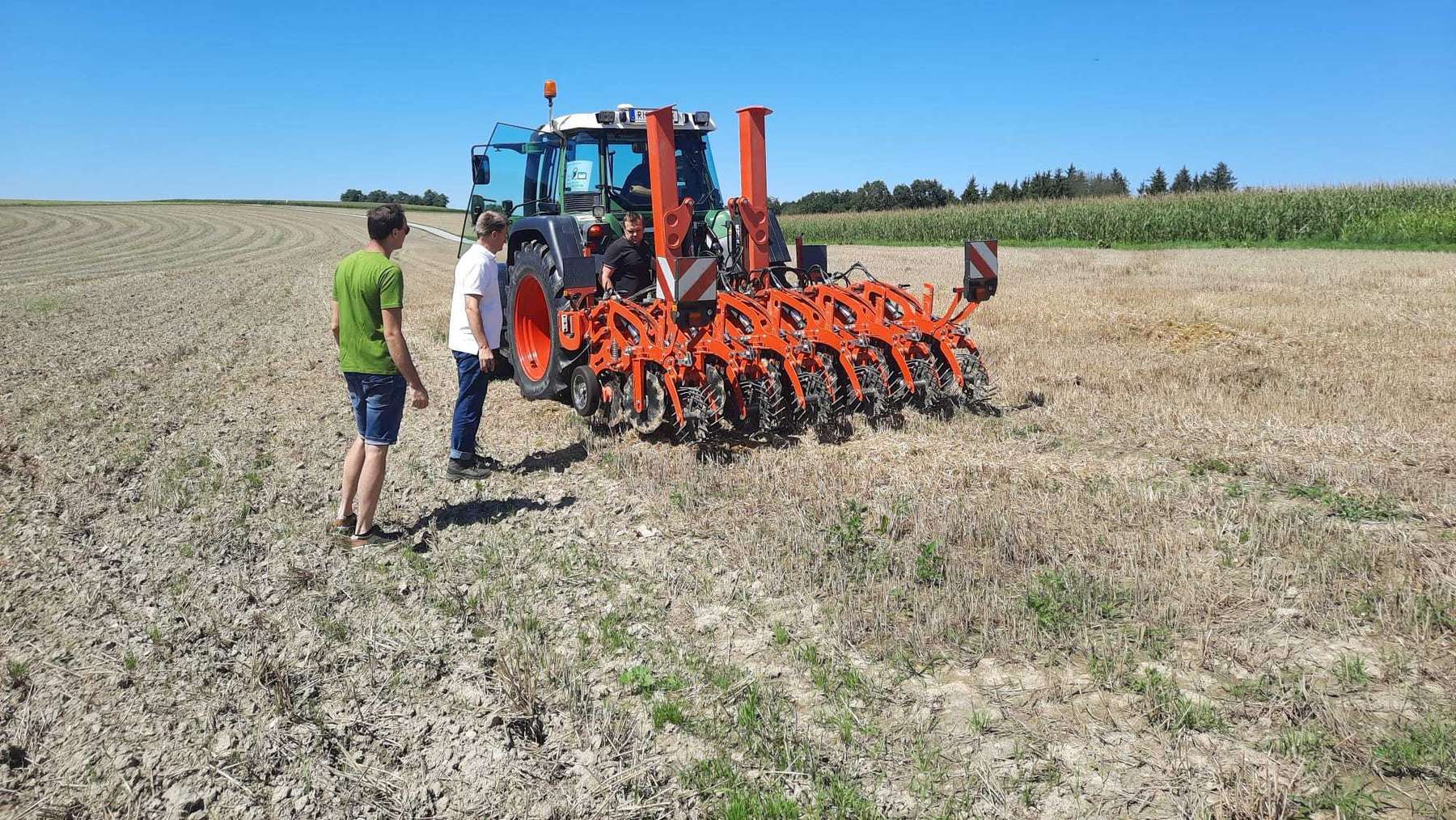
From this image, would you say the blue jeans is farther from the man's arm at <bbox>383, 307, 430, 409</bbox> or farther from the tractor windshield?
the tractor windshield

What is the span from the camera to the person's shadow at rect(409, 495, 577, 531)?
187 inches

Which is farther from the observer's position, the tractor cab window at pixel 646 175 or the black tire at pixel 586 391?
the tractor cab window at pixel 646 175

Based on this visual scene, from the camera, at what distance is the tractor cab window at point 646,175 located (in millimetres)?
7203

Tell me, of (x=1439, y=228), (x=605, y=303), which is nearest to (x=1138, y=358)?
(x=605, y=303)

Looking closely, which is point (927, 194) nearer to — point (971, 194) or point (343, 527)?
point (971, 194)

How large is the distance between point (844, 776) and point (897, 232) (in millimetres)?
34861

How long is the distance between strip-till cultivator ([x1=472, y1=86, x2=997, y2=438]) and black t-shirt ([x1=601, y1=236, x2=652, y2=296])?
128mm

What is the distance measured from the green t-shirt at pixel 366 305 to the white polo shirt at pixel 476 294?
951 millimetres

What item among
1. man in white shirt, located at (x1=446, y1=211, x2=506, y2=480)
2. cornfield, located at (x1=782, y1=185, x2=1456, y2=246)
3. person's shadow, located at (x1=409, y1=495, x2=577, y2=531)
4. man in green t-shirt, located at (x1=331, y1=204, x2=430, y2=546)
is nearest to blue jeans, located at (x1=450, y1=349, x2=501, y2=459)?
man in white shirt, located at (x1=446, y1=211, x2=506, y2=480)

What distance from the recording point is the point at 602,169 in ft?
23.6

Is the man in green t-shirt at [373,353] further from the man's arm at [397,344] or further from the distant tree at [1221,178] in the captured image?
the distant tree at [1221,178]

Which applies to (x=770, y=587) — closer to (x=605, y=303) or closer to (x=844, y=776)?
(x=844, y=776)

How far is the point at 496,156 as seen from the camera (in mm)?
7859

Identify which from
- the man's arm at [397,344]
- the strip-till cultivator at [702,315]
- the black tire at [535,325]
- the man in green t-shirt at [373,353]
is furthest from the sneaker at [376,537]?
the black tire at [535,325]
